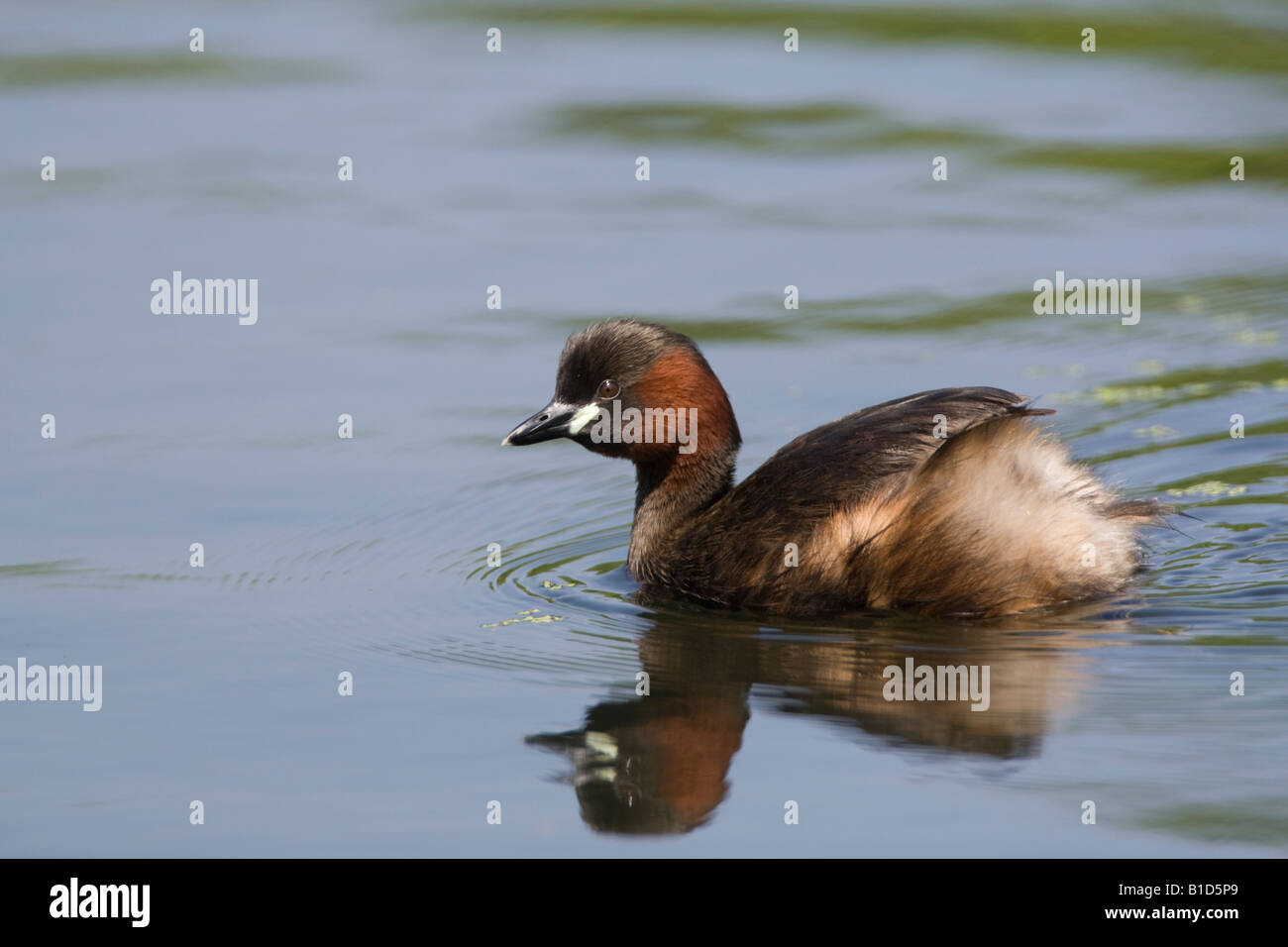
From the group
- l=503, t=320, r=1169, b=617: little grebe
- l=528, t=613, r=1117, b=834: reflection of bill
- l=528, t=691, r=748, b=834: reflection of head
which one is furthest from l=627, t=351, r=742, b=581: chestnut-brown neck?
l=528, t=691, r=748, b=834: reflection of head

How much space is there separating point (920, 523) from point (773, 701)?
4.06 feet

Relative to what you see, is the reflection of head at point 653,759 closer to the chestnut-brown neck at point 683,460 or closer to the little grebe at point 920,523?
the little grebe at point 920,523

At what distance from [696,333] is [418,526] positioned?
265 cm

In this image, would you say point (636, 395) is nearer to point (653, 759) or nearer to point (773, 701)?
point (773, 701)

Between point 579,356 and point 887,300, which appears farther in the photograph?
point 887,300

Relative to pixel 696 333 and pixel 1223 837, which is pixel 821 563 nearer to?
pixel 1223 837

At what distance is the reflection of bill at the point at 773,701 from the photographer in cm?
588

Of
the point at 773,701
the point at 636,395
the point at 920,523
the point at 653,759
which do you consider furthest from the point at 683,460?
the point at 653,759

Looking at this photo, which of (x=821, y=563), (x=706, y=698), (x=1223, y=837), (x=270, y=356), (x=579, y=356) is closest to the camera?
(x=1223, y=837)

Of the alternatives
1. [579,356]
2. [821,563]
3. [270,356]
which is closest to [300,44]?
[270,356]

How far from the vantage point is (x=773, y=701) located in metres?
6.49

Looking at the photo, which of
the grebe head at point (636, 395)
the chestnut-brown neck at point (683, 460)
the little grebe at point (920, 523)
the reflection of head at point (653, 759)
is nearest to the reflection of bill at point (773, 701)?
the reflection of head at point (653, 759)

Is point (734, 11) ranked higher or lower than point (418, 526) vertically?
higher

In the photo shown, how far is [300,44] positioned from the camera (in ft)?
53.5
